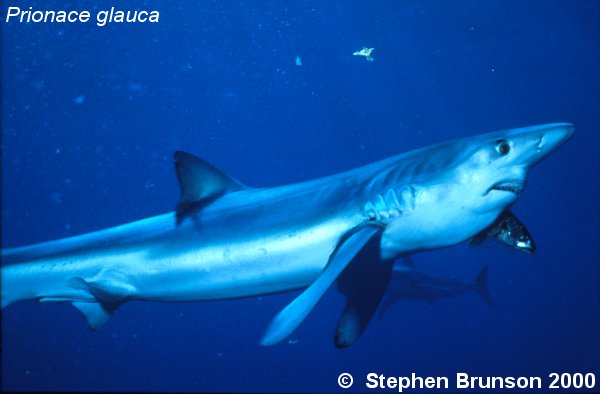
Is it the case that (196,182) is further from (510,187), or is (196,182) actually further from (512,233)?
(512,233)

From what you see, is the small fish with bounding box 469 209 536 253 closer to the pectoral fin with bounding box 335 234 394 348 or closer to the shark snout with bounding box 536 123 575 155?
the shark snout with bounding box 536 123 575 155

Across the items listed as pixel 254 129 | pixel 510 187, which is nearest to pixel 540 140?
pixel 510 187

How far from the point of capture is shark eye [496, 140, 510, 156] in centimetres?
268

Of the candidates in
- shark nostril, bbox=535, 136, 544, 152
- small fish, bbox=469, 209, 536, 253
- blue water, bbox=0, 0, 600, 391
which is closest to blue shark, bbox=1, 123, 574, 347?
shark nostril, bbox=535, 136, 544, 152

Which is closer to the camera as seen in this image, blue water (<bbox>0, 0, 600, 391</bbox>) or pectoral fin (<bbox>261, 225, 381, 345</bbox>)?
pectoral fin (<bbox>261, 225, 381, 345</bbox>)

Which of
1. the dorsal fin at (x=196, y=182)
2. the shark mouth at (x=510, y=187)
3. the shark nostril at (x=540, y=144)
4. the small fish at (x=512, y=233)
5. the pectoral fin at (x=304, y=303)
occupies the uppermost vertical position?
the dorsal fin at (x=196, y=182)

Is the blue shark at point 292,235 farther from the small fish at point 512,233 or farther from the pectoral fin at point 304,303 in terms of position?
the small fish at point 512,233

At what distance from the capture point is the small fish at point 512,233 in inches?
122

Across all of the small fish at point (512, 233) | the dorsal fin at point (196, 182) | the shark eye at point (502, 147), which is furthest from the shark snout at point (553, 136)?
the dorsal fin at point (196, 182)

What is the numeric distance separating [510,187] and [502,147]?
0.27 metres

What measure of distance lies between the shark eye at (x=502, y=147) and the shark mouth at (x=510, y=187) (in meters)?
0.20

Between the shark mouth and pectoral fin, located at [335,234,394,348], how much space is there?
0.85 m

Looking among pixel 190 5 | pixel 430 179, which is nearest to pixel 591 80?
pixel 190 5

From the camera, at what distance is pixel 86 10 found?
17.6 metres
